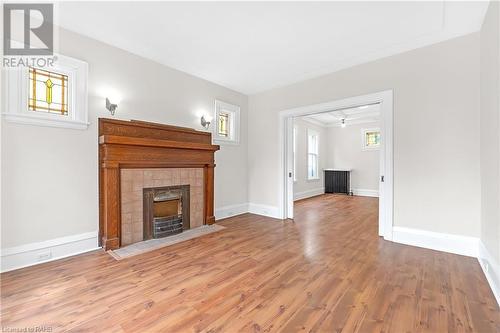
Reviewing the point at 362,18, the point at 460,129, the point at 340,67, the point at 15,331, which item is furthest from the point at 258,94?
the point at 15,331

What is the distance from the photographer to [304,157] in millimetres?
7758

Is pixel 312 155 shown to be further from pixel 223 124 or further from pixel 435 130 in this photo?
pixel 435 130

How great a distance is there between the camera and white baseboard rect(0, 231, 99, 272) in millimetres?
2424

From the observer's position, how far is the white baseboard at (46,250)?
2424 millimetres

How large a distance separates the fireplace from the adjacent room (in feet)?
0.09

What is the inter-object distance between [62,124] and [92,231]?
1454 millimetres

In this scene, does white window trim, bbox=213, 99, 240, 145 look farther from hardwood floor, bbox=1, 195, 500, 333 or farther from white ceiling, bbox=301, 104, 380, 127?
white ceiling, bbox=301, 104, 380, 127

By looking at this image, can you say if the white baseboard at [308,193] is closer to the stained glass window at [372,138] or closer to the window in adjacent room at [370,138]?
the window in adjacent room at [370,138]

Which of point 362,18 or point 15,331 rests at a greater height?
point 362,18

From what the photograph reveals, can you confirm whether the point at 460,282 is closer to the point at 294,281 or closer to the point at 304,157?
the point at 294,281

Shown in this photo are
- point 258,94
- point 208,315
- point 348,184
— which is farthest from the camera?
point 348,184

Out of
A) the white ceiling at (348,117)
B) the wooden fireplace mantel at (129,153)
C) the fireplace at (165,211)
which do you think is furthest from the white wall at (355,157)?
the fireplace at (165,211)

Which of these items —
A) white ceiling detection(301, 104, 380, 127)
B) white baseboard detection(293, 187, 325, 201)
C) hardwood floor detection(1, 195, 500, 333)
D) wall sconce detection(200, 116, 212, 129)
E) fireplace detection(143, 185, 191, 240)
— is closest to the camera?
hardwood floor detection(1, 195, 500, 333)

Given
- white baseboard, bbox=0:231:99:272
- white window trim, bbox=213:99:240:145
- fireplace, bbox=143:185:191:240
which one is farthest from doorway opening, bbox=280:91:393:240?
white baseboard, bbox=0:231:99:272
